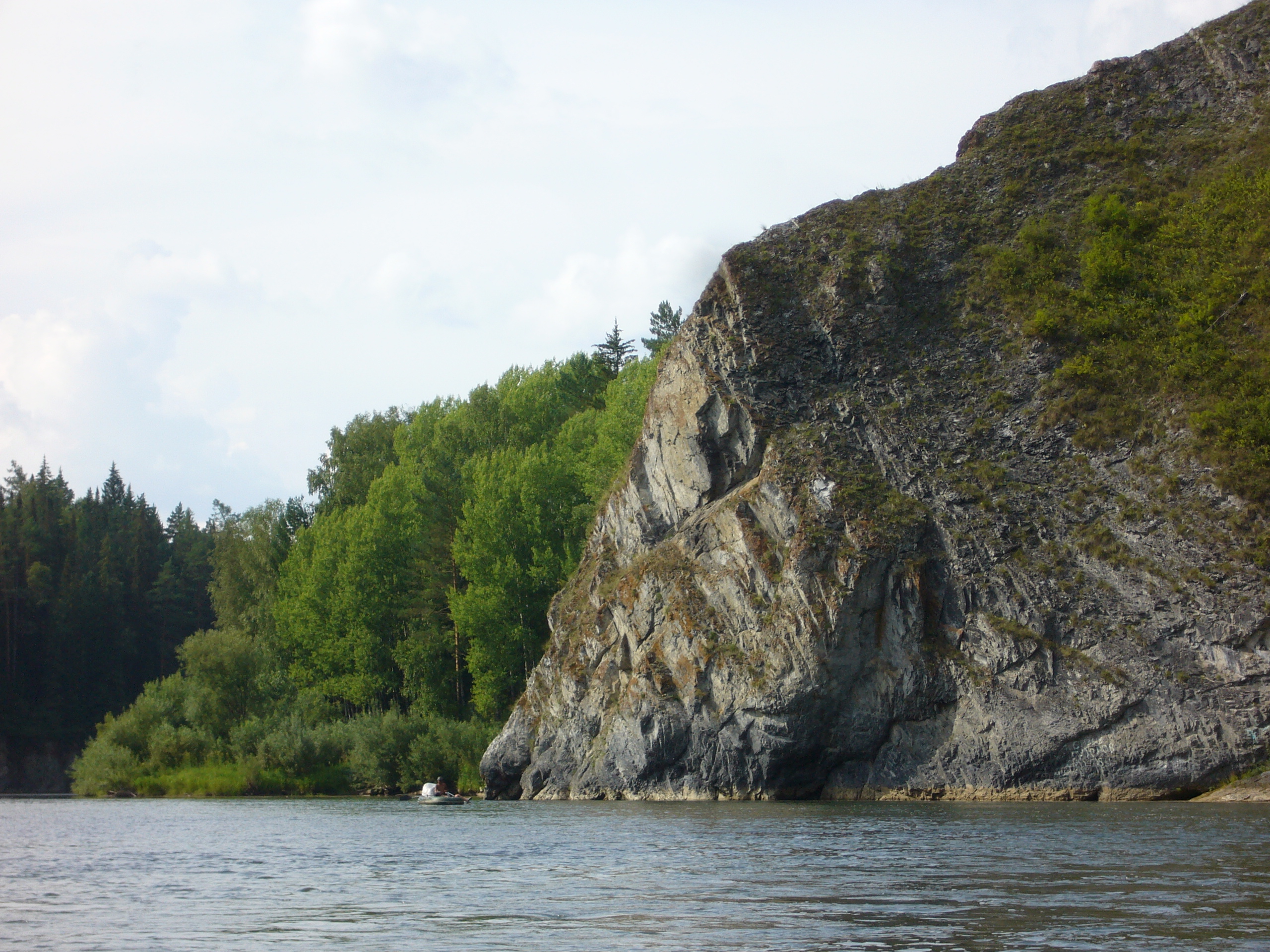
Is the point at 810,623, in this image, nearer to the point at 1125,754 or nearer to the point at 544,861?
the point at 1125,754

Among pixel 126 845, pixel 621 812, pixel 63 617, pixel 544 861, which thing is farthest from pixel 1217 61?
pixel 63 617

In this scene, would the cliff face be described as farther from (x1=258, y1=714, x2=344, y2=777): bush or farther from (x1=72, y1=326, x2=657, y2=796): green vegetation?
(x1=258, y1=714, x2=344, y2=777): bush

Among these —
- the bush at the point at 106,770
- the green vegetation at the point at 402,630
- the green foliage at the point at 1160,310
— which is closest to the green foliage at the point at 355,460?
the green vegetation at the point at 402,630

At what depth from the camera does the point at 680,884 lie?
1881 cm

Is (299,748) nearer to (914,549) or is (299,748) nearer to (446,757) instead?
(446,757)

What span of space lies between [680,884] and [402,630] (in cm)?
5784

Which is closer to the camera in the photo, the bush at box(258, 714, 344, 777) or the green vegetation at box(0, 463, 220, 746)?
the bush at box(258, 714, 344, 777)

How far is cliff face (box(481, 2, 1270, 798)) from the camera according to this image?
124 feet

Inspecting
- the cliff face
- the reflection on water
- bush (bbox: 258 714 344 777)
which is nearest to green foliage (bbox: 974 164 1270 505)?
the cliff face

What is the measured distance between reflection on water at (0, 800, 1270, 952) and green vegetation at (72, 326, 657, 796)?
27.0 meters

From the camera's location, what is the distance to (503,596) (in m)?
63.8

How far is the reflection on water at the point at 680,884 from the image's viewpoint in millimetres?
13703

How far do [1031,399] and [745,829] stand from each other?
23805 mm

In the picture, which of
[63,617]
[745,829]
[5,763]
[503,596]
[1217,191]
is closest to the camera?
[745,829]
